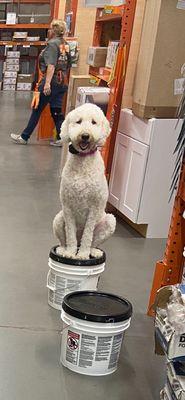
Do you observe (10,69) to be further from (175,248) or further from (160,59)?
(175,248)

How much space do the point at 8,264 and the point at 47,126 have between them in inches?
157

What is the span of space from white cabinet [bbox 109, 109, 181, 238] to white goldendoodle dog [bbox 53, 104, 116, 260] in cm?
95

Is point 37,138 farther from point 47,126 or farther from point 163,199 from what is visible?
point 163,199

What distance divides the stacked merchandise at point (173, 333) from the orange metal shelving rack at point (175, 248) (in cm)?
62

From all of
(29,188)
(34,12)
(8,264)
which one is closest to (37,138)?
(29,188)

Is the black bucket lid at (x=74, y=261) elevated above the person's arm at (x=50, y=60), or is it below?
below

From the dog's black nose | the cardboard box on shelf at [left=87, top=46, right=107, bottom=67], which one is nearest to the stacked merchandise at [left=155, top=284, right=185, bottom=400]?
the dog's black nose

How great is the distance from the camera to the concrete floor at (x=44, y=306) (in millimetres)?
2062

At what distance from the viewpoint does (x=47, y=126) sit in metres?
6.80

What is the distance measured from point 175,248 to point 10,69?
972cm

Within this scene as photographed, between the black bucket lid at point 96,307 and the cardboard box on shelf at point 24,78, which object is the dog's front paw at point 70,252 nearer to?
the black bucket lid at point 96,307

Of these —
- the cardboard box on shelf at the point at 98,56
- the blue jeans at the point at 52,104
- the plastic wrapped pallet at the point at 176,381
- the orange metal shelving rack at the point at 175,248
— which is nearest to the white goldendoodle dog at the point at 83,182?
the orange metal shelving rack at the point at 175,248

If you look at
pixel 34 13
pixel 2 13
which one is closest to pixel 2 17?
pixel 2 13

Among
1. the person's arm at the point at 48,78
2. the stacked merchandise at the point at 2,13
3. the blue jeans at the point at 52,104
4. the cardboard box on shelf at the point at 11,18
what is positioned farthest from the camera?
the stacked merchandise at the point at 2,13
